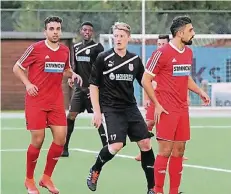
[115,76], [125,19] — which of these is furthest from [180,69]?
[125,19]

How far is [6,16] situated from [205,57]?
7.97m

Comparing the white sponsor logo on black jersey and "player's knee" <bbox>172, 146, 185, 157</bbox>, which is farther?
the white sponsor logo on black jersey

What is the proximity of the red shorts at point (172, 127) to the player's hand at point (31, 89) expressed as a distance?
153 centimetres

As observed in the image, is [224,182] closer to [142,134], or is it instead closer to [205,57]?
[142,134]

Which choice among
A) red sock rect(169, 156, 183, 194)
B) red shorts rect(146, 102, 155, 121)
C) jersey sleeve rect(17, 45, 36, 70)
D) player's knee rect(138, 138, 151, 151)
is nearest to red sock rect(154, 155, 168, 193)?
red sock rect(169, 156, 183, 194)

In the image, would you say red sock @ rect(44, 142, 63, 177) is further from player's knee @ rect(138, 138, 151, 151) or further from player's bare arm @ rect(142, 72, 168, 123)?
player's bare arm @ rect(142, 72, 168, 123)

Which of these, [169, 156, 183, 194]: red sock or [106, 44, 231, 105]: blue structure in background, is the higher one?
[106, 44, 231, 105]: blue structure in background

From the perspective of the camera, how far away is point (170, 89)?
27.3 feet

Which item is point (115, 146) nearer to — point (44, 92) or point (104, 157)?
point (104, 157)

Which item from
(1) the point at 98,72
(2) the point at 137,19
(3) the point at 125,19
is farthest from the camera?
(3) the point at 125,19

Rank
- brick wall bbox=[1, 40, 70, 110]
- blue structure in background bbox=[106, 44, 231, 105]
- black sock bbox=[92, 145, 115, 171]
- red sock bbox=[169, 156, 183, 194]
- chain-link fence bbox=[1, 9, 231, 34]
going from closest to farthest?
red sock bbox=[169, 156, 183, 194] → black sock bbox=[92, 145, 115, 171] → brick wall bbox=[1, 40, 70, 110] → blue structure in background bbox=[106, 44, 231, 105] → chain-link fence bbox=[1, 9, 231, 34]

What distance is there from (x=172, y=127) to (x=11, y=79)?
19.1 m

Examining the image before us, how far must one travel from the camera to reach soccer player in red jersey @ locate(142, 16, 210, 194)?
27.2 ft

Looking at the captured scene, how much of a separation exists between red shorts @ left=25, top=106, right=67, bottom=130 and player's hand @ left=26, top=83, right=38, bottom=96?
20 centimetres
